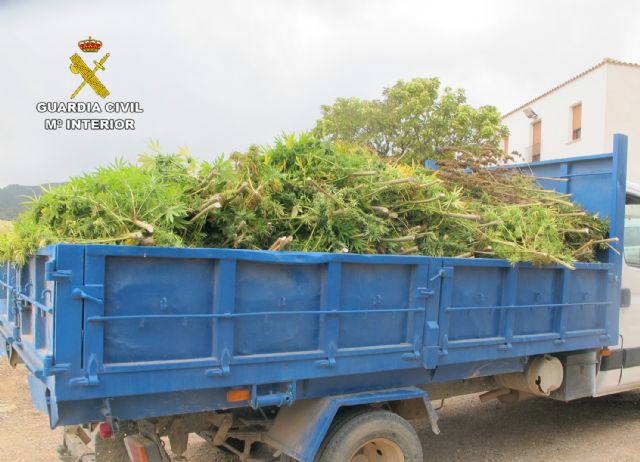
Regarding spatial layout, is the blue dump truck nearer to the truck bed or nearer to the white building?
the truck bed

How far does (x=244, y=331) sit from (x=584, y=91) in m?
19.8

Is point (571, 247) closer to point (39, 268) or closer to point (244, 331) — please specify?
point (244, 331)

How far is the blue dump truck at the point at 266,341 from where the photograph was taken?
2.72 meters

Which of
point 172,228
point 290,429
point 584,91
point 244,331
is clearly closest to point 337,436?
point 290,429

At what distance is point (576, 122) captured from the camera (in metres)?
20.1

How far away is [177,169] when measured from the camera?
364 centimetres

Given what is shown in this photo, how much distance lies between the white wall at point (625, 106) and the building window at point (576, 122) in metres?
1.48

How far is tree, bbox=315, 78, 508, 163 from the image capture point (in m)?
14.6

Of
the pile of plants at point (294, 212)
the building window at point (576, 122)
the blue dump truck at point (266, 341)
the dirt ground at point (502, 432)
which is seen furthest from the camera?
the building window at point (576, 122)

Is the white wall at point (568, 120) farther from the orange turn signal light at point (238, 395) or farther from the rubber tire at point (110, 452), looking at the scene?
the rubber tire at point (110, 452)

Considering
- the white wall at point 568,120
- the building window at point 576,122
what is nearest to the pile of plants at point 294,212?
the white wall at point 568,120

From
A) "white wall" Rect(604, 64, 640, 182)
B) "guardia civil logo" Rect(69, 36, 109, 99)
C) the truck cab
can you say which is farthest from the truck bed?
"white wall" Rect(604, 64, 640, 182)

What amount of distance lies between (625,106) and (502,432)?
53.9ft

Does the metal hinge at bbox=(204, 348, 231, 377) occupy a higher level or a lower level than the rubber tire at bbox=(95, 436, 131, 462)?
higher
